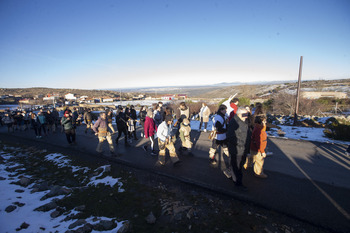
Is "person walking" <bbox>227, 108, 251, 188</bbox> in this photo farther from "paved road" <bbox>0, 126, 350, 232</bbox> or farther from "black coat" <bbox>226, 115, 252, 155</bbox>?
"paved road" <bbox>0, 126, 350, 232</bbox>

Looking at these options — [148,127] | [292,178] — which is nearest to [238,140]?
[292,178]

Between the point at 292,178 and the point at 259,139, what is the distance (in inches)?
59.6

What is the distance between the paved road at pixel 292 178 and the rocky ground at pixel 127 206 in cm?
29

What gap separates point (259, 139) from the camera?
4730 mm

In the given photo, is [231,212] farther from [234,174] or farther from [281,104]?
[281,104]

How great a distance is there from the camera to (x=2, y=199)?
181 inches

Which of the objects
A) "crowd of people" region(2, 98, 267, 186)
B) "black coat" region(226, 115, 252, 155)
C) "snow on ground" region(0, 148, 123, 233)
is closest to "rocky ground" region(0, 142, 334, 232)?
"snow on ground" region(0, 148, 123, 233)

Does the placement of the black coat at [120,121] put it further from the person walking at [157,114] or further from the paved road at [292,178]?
the person walking at [157,114]

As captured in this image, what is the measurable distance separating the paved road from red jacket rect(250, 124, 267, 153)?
882mm

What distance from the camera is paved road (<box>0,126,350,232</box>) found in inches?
137

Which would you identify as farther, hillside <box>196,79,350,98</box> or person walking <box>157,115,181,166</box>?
hillside <box>196,79,350,98</box>

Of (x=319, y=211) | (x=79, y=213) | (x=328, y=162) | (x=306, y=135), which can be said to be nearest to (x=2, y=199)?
(x=79, y=213)

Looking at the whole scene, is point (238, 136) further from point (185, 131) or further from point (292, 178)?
point (185, 131)

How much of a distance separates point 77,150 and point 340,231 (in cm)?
939
